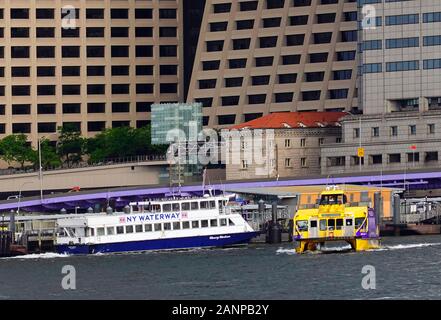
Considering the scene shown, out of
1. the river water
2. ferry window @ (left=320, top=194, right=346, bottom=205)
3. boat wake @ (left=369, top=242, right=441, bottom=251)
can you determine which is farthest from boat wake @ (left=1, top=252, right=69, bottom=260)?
boat wake @ (left=369, top=242, right=441, bottom=251)

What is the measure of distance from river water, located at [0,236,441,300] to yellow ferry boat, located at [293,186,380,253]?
1599 millimetres

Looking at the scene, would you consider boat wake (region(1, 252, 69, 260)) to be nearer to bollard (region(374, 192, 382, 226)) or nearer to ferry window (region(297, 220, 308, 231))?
ferry window (region(297, 220, 308, 231))

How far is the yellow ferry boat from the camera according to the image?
144000 millimetres

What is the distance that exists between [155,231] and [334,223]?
77.9ft

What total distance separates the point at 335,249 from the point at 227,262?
12.3 meters

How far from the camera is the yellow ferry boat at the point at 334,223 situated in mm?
144000

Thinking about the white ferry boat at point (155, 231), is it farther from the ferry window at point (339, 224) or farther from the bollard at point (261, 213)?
the ferry window at point (339, 224)

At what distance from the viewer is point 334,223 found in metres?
144

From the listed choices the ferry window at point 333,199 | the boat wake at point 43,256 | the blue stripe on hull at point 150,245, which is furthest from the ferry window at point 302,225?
the boat wake at point 43,256

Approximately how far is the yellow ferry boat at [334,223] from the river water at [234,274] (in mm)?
1599

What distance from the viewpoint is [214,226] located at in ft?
532
